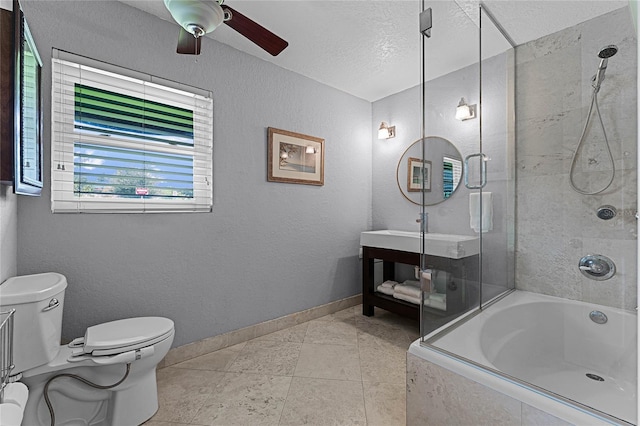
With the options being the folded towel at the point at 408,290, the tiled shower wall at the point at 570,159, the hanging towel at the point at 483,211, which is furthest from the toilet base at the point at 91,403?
the tiled shower wall at the point at 570,159

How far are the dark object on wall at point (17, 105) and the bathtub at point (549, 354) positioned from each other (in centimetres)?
192

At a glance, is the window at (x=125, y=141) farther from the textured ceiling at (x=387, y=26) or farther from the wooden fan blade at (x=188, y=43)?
the wooden fan blade at (x=188, y=43)

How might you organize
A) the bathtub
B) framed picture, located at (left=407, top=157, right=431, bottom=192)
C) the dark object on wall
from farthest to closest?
framed picture, located at (left=407, top=157, right=431, bottom=192) < the dark object on wall < the bathtub

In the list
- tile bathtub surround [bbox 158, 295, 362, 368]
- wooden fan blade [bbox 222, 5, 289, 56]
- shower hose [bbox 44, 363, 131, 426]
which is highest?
wooden fan blade [bbox 222, 5, 289, 56]

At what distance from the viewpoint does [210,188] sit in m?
2.21

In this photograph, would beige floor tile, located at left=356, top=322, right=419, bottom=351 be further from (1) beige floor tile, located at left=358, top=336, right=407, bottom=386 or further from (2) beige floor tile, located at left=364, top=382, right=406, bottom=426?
(2) beige floor tile, located at left=364, top=382, right=406, bottom=426

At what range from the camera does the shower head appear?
5.00 feet

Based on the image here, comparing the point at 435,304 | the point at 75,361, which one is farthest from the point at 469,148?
the point at 75,361

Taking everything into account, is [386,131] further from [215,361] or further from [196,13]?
[215,361]

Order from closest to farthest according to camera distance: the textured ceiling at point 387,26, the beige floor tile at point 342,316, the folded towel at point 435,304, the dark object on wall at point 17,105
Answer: the dark object on wall at point 17,105
the folded towel at point 435,304
the textured ceiling at point 387,26
the beige floor tile at point 342,316

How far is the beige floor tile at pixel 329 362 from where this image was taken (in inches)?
76.1

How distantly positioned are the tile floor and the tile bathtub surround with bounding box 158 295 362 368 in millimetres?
46

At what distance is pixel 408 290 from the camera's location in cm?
263

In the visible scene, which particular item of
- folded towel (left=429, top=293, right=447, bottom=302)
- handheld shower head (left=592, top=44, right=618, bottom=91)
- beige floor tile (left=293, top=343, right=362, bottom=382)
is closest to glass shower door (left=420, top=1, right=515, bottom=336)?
folded towel (left=429, top=293, right=447, bottom=302)
